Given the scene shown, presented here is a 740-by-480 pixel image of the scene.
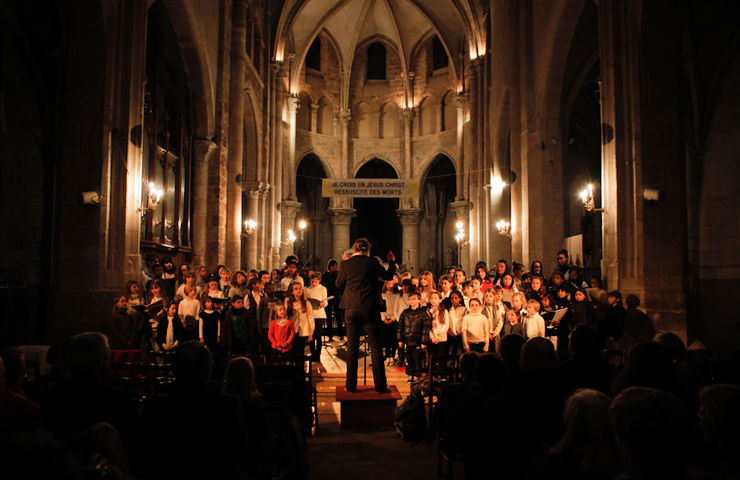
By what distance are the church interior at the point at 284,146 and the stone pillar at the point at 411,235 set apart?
4.85 m

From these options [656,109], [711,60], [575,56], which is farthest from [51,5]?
[711,60]

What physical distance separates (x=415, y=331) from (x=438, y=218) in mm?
28021

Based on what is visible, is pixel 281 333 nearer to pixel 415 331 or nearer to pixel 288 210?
pixel 415 331

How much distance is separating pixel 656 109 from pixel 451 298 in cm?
519

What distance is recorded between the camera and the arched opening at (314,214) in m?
34.9

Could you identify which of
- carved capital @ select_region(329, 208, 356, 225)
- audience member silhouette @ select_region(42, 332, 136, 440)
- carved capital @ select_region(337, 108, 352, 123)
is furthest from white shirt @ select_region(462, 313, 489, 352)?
carved capital @ select_region(337, 108, 352, 123)

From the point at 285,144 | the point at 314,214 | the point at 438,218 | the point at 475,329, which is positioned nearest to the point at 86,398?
the point at 475,329

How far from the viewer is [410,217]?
3036 cm

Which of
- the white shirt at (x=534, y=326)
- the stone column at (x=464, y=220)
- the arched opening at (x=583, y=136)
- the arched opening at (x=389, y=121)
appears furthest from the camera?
the arched opening at (x=389, y=121)

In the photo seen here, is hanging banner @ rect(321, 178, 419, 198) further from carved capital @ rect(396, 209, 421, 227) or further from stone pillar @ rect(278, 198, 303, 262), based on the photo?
carved capital @ rect(396, 209, 421, 227)

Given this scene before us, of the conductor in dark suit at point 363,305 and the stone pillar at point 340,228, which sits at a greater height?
the stone pillar at point 340,228

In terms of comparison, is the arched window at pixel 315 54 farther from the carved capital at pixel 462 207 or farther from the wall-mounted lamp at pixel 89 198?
the wall-mounted lamp at pixel 89 198

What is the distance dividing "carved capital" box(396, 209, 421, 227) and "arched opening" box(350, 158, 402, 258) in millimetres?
5569

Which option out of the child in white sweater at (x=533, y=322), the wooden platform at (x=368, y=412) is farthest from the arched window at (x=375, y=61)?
the wooden platform at (x=368, y=412)
